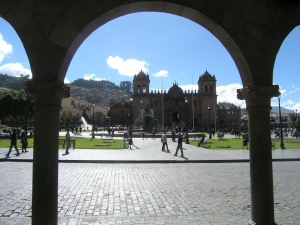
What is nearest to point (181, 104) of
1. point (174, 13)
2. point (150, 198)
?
point (150, 198)

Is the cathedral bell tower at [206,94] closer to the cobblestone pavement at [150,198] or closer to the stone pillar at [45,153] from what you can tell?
the cobblestone pavement at [150,198]

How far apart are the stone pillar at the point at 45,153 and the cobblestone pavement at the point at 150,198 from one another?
3.84ft

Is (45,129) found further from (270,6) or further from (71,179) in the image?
(71,179)

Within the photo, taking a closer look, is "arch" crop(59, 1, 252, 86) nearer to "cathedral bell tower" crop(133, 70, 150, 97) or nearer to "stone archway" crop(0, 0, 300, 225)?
"stone archway" crop(0, 0, 300, 225)

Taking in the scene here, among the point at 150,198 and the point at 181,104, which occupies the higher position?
the point at 181,104

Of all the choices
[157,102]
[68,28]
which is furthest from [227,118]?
[68,28]

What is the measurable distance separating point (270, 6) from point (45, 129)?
12.7 feet

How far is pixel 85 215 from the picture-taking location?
5.27 meters

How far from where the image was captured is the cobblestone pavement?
5.13m

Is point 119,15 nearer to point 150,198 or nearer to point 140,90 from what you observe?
point 150,198

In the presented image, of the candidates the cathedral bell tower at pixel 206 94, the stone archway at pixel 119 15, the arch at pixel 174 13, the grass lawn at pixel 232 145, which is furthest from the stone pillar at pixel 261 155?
the cathedral bell tower at pixel 206 94

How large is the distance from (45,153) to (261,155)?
10.5 ft

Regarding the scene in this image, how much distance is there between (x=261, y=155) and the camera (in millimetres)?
4246

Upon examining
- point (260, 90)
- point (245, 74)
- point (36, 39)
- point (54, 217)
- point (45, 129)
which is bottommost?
point (54, 217)
